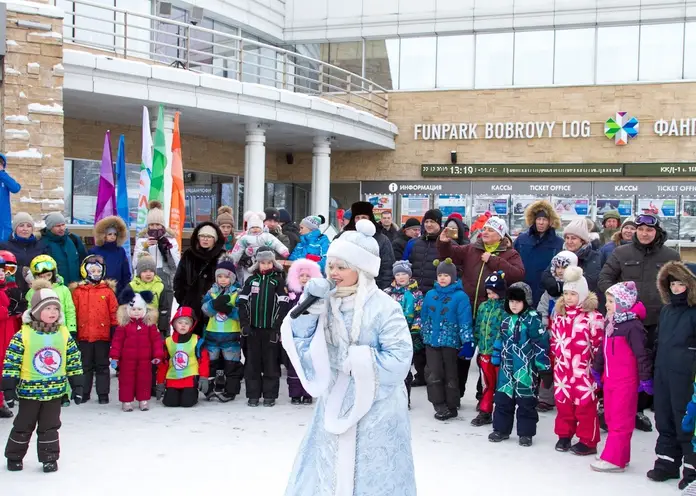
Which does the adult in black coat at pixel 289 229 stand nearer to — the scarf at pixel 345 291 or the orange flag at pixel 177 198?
the orange flag at pixel 177 198

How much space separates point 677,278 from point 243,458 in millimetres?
3334

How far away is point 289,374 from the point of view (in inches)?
292

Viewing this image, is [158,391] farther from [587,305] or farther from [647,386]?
[647,386]

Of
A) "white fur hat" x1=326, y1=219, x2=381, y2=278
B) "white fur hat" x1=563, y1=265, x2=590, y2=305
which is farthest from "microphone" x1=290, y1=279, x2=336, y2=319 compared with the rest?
"white fur hat" x1=563, y1=265, x2=590, y2=305

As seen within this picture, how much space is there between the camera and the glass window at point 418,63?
20.8m

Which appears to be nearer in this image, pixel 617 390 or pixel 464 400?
pixel 617 390

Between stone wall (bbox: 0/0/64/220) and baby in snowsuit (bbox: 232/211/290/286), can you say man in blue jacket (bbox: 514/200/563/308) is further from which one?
stone wall (bbox: 0/0/64/220)

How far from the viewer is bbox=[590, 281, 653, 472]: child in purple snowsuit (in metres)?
5.34

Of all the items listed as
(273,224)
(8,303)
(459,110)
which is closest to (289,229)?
(273,224)

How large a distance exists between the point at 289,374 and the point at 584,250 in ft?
10.2

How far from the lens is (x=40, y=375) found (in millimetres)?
5125

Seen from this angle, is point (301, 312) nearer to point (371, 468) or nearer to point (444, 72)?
point (371, 468)

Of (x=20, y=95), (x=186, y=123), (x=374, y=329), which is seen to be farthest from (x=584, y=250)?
(x=186, y=123)

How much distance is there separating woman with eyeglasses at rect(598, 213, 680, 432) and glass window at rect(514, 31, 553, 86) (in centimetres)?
1434
